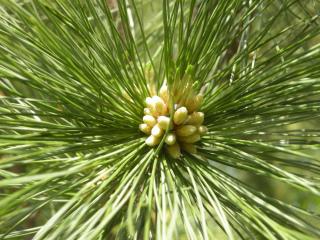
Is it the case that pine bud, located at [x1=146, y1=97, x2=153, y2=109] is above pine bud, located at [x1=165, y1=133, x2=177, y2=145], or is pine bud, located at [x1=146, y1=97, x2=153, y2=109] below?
above

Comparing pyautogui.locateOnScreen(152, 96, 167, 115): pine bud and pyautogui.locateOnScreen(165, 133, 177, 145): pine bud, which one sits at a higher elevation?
pyautogui.locateOnScreen(152, 96, 167, 115): pine bud

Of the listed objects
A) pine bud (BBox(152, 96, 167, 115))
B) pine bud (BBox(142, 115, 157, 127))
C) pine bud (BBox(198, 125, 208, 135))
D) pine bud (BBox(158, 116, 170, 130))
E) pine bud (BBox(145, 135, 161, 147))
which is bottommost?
pine bud (BBox(198, 125, 208, 135))

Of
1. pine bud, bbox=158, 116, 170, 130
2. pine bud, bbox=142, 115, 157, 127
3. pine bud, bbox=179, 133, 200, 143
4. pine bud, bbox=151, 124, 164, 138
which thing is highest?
pine bud, bbox=142, 115, 157, 127

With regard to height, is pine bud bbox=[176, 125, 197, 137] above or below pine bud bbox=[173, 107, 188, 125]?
below
